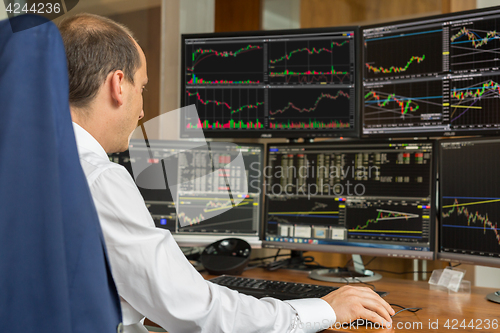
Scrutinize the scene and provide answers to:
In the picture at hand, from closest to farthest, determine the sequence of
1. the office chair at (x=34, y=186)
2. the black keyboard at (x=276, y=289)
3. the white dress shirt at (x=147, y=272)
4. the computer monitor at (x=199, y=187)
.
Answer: the office chair at (x=34, y=186)
the white dress shirt at (x=147, y=272)
the black keyboard at (x=276, y=289)
the computer monitor at (x=199, y=187)

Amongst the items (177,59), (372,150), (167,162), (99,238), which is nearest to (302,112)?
(372,150)

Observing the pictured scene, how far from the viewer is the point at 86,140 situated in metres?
0.83

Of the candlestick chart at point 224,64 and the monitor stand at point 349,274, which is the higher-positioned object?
the candlestick chart at point 224,64

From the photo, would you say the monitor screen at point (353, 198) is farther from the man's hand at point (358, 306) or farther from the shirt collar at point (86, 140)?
the shirt collar at point (86, 140)

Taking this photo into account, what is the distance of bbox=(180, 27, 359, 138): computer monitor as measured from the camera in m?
1.69

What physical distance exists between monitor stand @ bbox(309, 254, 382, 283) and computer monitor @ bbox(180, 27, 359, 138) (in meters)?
0.48

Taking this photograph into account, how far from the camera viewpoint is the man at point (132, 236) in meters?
0.76

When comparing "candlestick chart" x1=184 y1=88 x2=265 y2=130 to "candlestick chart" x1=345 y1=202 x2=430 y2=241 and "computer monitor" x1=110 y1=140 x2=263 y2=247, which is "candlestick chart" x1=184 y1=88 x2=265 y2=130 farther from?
"candlestick chart" x1=345 y1=202 x2=430 y2=241

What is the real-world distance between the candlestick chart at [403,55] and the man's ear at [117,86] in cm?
104

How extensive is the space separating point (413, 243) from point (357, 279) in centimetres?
22

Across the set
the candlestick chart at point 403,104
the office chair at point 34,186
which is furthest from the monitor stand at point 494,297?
the office chair at point 34,186

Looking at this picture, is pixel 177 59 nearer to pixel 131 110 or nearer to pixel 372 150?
pixel 372 150

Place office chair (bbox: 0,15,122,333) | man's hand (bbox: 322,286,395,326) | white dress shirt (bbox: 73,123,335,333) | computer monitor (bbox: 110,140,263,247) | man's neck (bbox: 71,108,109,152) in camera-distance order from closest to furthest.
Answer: office chair (bbox: 0,15,122,333) < white dress shirt (bbox: 73,123,335,333) < man's neck (bbox: 71,108,109,152) < man's hand (bbox: 322,286,395,326) < computer monitor (bbox: 110,140,263,247)

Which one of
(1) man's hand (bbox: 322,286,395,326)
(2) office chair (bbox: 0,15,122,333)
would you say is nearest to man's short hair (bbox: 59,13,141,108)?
(2) office chair (bbox: 0,15,122,333)
